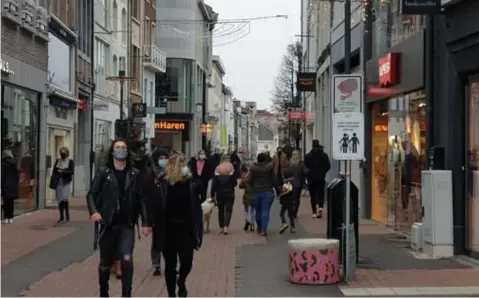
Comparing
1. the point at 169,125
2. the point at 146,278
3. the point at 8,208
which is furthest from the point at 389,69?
the point at 169,125

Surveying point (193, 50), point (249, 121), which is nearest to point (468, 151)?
point (193, 50)

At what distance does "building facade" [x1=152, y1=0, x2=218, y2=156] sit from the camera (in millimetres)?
59594

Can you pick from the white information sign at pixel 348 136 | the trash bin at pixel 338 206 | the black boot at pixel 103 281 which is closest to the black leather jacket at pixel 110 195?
the black boot at pixel 103 281

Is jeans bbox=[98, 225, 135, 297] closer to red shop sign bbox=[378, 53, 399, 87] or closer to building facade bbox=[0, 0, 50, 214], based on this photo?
red shop sign bbox=[378, 53, 399, 87]

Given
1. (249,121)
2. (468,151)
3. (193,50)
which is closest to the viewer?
(468,151)

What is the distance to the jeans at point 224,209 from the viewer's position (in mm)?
17062

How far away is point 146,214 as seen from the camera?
8766mm

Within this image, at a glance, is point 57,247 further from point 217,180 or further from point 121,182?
point 121,182

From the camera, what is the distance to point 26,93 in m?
21.6

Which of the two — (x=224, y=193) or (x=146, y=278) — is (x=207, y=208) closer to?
(x=224, y=193)

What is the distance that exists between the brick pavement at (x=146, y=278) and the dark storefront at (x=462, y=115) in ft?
11.9

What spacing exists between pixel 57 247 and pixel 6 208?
4.19 meters

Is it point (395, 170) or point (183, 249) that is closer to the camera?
point (183, 249)

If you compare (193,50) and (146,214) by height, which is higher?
(193,50)
